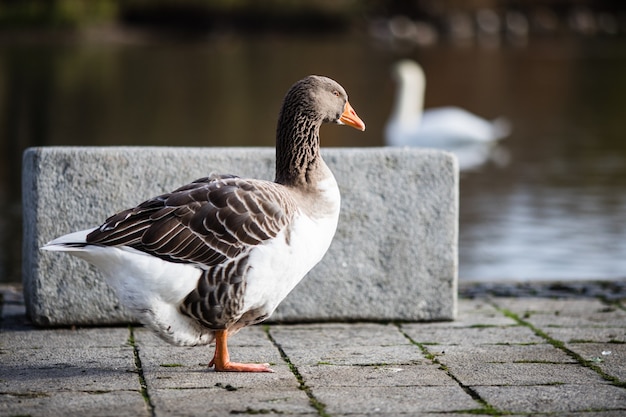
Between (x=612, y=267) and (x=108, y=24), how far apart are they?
4442cm

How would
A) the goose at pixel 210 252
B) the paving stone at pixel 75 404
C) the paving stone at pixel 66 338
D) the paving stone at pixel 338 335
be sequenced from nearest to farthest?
the paving stone at pixel 75 404 < the goose at pixel 210 252 < the paving stone at pixel 66 338 < the paving stone at pixel 338 335

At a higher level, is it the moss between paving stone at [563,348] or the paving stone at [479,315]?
the moss between paving stone at [563,348]

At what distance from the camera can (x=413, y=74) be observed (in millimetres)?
17703

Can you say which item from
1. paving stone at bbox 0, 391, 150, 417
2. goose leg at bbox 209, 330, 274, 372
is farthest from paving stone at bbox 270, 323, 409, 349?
paving stone at bbox 0, 391, 150, 417

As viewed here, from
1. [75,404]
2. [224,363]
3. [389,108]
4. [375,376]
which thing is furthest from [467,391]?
[389,108]

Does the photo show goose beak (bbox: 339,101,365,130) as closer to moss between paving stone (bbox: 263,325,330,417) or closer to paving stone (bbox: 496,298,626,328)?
moss between paving stone (bbox: 263,325,330,417)

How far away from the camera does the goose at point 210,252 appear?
508 centimetres

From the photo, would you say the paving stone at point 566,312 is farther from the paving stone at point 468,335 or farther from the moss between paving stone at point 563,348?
the paving stone at point 468,335

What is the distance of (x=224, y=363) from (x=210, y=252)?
634mm

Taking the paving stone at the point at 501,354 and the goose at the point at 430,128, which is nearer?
the paving stone at the point at 501,354

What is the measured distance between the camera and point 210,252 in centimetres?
518

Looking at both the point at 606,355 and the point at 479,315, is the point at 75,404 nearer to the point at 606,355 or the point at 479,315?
the point at 606,355

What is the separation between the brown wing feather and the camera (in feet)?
16.8

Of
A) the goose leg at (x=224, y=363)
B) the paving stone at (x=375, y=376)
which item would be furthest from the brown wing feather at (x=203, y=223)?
the paving stone at (x=375, y=376)
